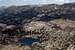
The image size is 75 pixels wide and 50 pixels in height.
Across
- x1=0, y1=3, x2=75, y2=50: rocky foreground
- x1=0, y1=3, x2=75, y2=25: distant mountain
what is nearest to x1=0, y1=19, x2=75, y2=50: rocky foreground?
x1=0, y1=3, x2=75, y2=50: rocky foreground

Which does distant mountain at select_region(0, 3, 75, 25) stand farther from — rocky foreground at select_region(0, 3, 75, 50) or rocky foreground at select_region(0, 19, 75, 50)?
rocky foreground at select_region(0, 19, 75, 50)

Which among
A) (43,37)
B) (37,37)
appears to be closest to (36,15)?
(37,37)

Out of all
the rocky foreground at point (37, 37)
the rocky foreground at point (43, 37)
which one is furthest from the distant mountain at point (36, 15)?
the rocky foreground at point (43, 37)

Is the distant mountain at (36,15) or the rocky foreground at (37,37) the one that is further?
the distant mountain at (36,15)

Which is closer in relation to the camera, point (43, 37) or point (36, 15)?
point (43, 37)

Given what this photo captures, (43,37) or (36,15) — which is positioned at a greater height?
(43,37)

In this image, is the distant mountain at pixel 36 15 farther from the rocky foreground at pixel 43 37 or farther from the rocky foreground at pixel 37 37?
the rocky foreground at pixel 43 37

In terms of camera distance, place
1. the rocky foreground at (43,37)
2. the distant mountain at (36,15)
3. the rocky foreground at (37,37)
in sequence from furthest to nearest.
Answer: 1. the distant mountain at (36,15)
2. the rocky foreground at (37,37)
3. the rocky foreground at (43,37)

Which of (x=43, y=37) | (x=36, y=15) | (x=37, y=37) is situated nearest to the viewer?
(x=43, y=37)

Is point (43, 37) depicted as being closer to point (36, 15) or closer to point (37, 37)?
point (37, 37)

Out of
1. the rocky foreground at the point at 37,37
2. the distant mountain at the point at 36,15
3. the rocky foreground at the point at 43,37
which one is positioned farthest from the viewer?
the distant mountain at the point at 36,15

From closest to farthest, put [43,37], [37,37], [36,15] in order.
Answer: [43,37] → [37,37] → [36,15]
